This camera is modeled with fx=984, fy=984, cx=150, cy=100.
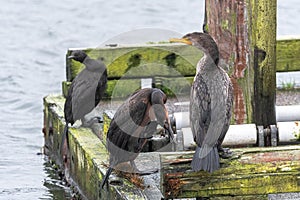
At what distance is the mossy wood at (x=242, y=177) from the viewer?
5176mm

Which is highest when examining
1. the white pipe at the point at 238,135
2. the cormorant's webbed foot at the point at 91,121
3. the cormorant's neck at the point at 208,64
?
the cormorant's neck at the point at 208,64

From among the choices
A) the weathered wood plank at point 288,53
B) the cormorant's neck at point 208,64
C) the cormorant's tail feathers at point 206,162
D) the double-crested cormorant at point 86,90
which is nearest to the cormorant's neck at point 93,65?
the double-crested cormorant at point 86,90

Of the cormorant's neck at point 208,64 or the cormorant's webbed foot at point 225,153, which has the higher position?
the cormorant's neck at point 208,64

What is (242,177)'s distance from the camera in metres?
5.18

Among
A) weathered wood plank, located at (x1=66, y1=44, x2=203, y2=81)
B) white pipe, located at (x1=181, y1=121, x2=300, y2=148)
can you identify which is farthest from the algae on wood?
weathered wood plank, located at (x1=66, y1=44, x2=203, y2=81)

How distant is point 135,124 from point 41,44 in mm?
9749

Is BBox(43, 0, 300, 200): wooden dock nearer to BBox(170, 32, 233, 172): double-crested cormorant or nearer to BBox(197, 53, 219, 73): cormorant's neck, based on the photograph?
BBox(170, 32, 233, 172): double-crested cormorant

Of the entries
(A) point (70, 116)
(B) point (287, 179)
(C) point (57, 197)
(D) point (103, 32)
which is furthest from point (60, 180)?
(D) point (103, 32)

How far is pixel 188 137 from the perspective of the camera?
6.35m

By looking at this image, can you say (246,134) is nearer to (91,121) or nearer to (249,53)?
(249,53)

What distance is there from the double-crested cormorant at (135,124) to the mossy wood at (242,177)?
876mm

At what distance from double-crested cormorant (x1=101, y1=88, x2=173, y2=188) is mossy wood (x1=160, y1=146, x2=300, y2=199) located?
0.88 m

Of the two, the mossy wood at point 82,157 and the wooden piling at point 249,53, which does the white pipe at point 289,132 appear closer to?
the wooden piling at point 249,53

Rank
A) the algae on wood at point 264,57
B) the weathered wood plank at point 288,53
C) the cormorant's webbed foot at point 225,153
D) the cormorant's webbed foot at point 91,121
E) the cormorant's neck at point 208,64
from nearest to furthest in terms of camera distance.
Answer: the cormorant's webbed foot at point 225,153 → the cormorant's neck at point 208,64 → the algae on wood at point 264,57 → the cormorant's webbed foot at point 91,121 → the weathered wood plank at point 288,53
